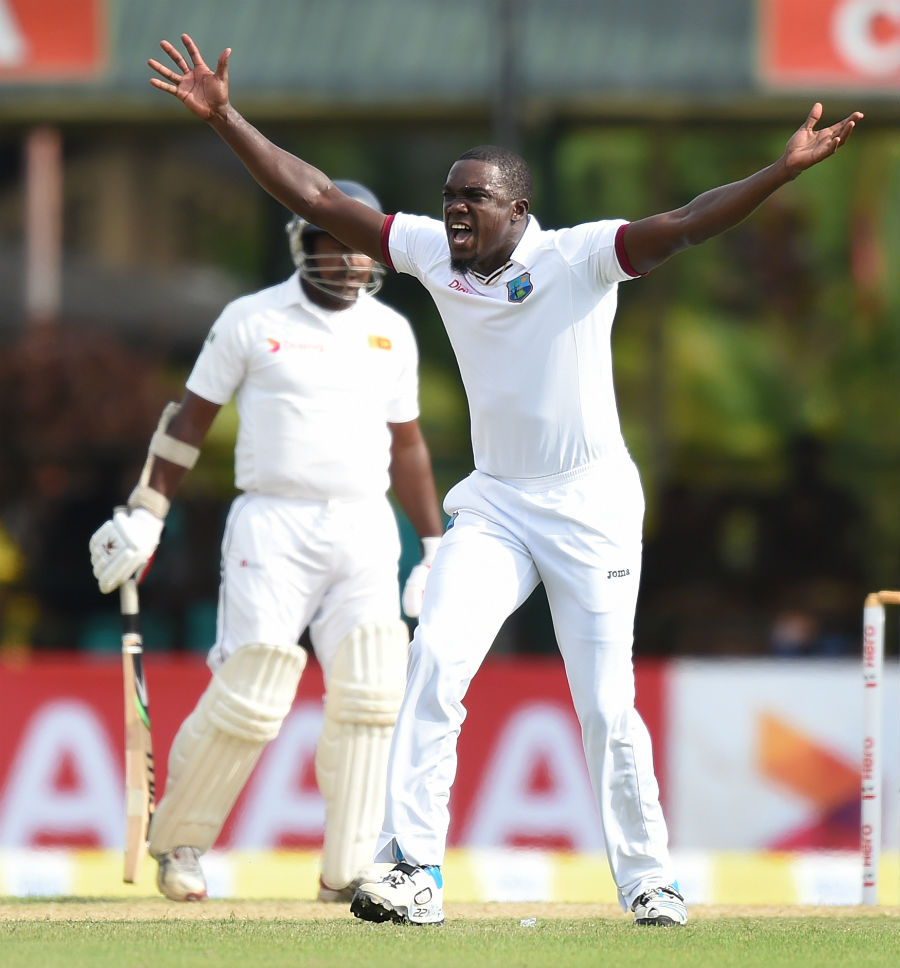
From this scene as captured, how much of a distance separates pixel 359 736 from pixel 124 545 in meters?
0.93

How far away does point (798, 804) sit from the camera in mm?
8445

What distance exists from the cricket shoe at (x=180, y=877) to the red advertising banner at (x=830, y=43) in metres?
6.25

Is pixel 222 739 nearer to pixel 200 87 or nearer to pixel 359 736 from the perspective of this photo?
pixel 359 736

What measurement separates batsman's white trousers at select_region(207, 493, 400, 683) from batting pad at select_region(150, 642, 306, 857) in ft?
0.23

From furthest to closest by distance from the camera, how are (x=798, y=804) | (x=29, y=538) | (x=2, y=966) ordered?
(x=29, y=538), (x=798, y=804), (x=2, y=966)

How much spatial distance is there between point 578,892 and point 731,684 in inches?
58.1

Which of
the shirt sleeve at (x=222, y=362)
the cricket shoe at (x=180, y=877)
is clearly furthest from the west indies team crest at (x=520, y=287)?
the cricket shoe at (x=180, y=877)

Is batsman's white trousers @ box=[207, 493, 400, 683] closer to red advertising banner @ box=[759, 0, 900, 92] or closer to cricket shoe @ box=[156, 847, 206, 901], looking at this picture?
cricket shoe @ box=[156, 847, 206, 901]

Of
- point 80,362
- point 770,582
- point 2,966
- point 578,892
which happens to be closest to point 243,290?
point 80,362

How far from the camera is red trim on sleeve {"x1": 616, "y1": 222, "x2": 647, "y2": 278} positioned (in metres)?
4.55

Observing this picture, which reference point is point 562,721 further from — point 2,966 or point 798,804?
point 2,966

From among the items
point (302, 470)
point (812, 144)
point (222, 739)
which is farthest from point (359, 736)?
point (812, 144)

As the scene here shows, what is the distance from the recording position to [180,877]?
5836mm

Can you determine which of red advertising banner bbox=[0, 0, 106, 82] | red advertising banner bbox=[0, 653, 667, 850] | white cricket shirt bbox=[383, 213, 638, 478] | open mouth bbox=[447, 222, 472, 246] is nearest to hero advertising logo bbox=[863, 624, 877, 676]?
white cricket shirt bbox=[383, 213, 638, 478]
